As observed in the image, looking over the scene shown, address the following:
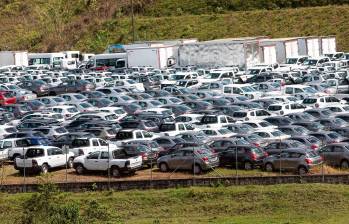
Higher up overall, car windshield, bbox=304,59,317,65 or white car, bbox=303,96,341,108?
car windshield, bbox=304,59,317,65

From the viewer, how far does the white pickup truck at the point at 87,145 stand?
146 ft

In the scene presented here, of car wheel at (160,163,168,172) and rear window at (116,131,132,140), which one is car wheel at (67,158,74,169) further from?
car wheel at (160,163,168,172)

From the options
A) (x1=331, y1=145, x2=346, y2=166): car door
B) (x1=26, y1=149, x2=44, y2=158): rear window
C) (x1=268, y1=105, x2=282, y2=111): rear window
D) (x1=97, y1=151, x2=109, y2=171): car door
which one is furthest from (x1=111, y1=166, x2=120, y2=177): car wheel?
(x1=268, y1=105, x2=282, y2=111): rear window

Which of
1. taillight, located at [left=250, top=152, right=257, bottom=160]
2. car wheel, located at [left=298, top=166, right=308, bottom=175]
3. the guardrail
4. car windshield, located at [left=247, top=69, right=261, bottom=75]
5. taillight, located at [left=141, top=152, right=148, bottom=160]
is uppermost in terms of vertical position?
car windshield, located at [left=247, top=69, right=261, bottom=75]

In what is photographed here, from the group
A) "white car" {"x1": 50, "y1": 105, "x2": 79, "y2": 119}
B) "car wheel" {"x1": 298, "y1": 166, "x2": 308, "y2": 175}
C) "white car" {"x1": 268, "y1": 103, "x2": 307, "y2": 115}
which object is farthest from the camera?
"white car" {"x1": 50, "y1": 105, "x2": 79, "y2": 119}

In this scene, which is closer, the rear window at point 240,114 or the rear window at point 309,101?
the rear window at point 240,114

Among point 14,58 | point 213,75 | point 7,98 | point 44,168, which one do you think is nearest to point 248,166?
point 44,168

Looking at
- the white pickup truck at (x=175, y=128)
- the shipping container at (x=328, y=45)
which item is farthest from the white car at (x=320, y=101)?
the shipping container at (x=328, y=45)

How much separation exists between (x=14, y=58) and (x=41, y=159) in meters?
58.9

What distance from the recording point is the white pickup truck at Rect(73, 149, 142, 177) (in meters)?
41.5

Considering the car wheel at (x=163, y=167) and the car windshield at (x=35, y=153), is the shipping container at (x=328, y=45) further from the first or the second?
the car windshield at (x=35, y=153)

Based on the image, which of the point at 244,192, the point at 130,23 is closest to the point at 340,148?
the point at 244,192

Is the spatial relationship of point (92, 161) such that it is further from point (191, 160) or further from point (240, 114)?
point (240, 114)

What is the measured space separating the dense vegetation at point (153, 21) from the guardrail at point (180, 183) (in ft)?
190
